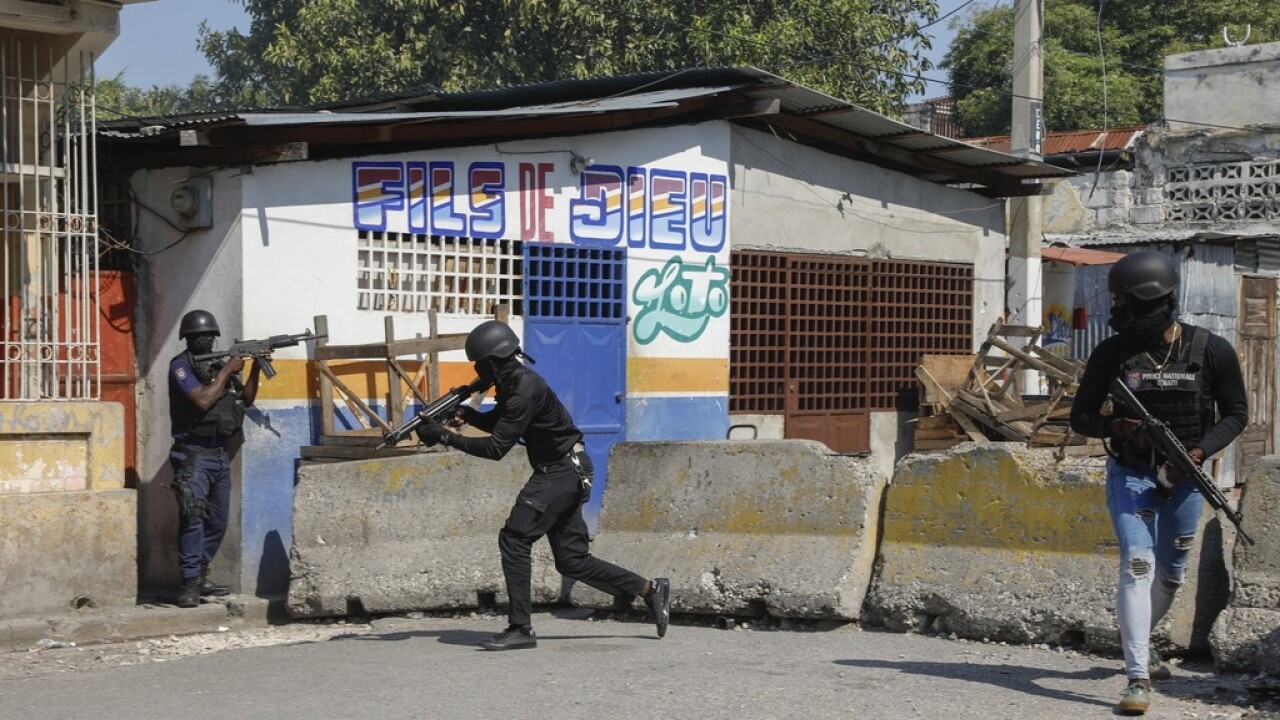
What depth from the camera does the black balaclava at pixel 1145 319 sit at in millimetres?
6336

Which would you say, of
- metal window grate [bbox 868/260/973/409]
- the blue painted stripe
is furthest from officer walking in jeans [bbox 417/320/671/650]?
metal window grate [bbox 868/260/973/409]

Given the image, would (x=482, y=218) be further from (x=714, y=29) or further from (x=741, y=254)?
(x=714, y=29)

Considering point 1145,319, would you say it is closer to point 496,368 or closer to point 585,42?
point 496,368

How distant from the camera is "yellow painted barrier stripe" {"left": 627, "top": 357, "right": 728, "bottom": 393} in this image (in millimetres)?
12953

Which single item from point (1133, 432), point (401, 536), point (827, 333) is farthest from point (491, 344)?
point (827, 333)

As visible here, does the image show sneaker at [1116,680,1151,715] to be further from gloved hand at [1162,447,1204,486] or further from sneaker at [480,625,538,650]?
sneaker at [480,625,538,650]

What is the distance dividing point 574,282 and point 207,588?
13.2 ft

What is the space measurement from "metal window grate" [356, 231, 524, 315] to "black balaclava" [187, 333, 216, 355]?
4.47 feet

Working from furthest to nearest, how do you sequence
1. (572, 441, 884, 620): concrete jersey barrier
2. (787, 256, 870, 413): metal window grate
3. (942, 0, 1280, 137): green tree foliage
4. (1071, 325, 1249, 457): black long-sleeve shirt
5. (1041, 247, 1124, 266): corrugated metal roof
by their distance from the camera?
(942, 0, 1280, 137): green tree foliage, (1041, 247, 1124, 266): corrugated metal roof, (787, 256, 870, 413): metal window grate, (572, 441, 884, 620): concrete jersey barrier, (1071, 325, 1249, 457): black long-sleeve shirt

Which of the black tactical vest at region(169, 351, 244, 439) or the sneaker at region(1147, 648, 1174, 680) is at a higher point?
the black tactical vest at region(169, 351, 244, 439)

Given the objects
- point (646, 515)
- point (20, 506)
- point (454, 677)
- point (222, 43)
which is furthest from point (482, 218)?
point (222, 43)

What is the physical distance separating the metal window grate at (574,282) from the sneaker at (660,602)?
424 centimetres

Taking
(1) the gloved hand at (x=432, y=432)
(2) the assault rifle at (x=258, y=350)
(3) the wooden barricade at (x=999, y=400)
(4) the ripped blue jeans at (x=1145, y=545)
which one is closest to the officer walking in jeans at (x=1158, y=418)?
(4) the ripped blue jeans at (x=1145, y=545)

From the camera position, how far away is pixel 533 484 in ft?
26.3
